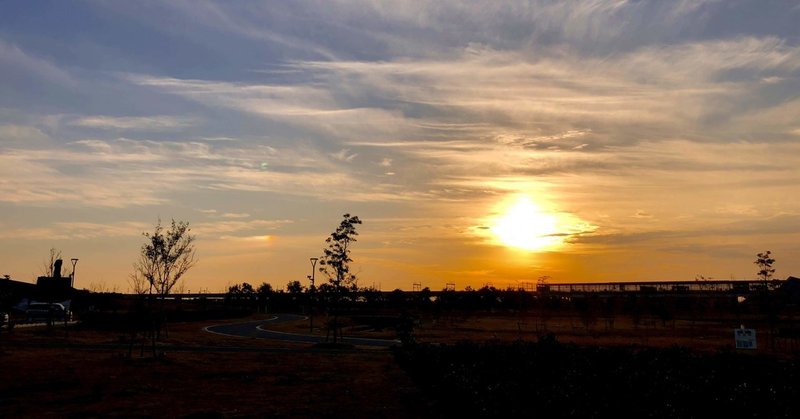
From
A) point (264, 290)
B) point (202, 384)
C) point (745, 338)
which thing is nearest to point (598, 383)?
point (202, 384)

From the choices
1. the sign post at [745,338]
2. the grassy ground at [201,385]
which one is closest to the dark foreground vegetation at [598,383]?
the grassy ground at [201,385]

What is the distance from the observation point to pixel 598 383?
1230 cm

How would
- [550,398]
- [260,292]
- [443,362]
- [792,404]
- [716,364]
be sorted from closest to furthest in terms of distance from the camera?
[792,404]
[550,398]
[716,364]
[443,362]
[260,292]

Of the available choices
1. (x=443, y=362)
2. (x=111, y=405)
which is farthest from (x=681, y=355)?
(x=111, y=405)

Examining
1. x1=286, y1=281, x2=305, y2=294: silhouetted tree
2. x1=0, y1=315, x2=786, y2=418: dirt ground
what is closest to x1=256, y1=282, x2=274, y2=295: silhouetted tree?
x1=286, y1=281, x2=305, y2=294: silhouetted tree

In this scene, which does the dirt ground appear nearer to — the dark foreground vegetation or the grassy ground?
the grassy ground

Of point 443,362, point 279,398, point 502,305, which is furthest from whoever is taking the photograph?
point 502,305

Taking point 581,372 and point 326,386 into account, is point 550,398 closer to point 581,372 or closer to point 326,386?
point 581,372

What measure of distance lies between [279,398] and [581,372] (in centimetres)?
949

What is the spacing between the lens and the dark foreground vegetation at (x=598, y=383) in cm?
918

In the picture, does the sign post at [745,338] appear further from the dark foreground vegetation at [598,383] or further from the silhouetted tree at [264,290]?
the silhouetted tree at [264,290]

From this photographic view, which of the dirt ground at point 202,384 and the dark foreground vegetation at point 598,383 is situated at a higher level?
the dark foreground vegetation at point 598,383

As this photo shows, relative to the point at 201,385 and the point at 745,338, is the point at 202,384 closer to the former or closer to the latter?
the point at 201,385

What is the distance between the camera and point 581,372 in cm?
1368
